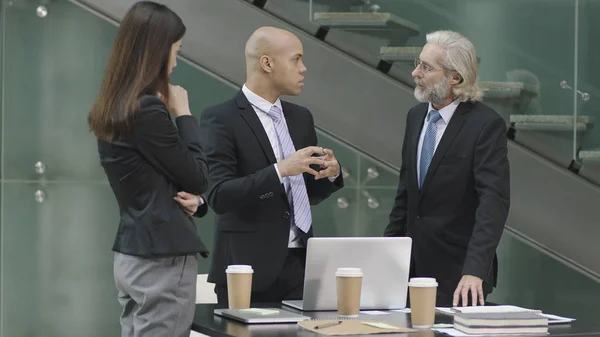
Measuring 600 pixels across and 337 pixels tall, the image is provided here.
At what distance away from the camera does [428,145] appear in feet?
12.5

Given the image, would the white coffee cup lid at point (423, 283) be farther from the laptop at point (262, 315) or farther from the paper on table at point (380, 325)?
the laptop at point (262, 315)

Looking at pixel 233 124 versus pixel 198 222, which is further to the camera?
pixel 198 222

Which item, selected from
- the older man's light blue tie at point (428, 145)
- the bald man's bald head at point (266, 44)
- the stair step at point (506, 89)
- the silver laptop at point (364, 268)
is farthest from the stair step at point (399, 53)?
the silver laptop at point (364, 268)

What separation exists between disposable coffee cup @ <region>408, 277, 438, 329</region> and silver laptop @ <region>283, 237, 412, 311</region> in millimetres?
262

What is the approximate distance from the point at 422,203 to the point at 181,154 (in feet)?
4.09

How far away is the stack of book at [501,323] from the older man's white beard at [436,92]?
1.16 m

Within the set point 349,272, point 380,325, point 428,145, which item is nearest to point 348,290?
point 349,272

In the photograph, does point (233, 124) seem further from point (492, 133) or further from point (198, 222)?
point (198, 222)

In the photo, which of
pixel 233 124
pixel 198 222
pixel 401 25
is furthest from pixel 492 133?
pixel 198 222

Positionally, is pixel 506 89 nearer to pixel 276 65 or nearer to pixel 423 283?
pixel 276 65

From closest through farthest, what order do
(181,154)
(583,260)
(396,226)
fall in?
(181,154) → (396,226) → (583,260)

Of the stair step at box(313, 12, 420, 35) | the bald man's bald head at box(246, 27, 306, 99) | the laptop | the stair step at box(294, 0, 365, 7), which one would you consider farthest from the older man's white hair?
the stair step at box(294, 0, 365, 7)

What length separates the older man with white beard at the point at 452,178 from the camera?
11.6 feet

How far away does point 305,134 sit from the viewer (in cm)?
381
